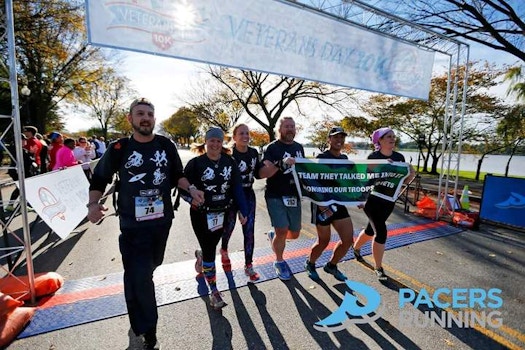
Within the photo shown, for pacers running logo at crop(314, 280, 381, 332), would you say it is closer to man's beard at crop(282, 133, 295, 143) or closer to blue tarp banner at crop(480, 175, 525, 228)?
man's beard at crop(282, 133, 295, 143)

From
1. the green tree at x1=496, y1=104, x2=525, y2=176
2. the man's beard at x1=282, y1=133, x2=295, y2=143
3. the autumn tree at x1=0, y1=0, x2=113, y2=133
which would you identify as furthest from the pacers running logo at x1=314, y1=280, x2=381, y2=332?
the green tree at x1=496, y1=104, x2=525, y2=176

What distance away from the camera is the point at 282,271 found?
3758 mm

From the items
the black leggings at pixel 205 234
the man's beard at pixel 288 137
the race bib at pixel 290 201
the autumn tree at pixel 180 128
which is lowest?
the black leggings at pixel 205 234

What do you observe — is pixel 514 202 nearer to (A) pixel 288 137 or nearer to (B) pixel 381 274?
(B) pixel 381 274

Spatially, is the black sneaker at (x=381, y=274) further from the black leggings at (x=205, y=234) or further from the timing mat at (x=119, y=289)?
the black leggings at (x=205, y=234)

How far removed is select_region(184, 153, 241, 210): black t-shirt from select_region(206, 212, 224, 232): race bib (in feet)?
0.24

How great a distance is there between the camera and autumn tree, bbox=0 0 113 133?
1034 centimetres

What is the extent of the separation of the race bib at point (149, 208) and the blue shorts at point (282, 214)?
154cm

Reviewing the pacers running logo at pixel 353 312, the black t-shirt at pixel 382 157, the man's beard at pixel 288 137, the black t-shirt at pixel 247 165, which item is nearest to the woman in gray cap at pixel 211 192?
the black t-shirt at pixel 247 165

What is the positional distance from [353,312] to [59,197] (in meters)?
4.77

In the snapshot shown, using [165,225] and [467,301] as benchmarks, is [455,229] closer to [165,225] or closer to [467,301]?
[467,301]

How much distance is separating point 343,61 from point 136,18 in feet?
11.6

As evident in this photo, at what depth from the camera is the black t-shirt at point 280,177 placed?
11.8 ft

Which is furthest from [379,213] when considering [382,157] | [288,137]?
[288,137]
